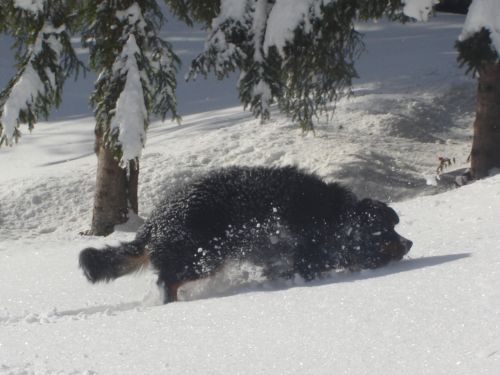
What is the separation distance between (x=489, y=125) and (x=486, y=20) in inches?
68.3

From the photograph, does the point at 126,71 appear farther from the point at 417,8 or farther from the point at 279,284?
the point at 279,284

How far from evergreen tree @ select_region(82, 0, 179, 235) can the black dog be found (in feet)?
9.03

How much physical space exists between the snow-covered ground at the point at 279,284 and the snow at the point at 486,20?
145 centimetres

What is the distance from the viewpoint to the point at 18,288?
20.1 feet

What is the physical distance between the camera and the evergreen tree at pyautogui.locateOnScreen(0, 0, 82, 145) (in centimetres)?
865

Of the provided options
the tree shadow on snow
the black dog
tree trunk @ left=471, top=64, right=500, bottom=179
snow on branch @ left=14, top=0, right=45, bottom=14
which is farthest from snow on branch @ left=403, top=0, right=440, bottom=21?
snow on branch @ left=14, top=0, right=45, bottom=14

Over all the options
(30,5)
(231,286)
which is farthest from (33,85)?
(231,286)

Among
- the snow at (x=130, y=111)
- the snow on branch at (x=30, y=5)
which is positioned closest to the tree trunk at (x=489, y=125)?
the snow at (x=130, y=111)

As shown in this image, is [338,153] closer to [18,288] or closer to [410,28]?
[18,288]

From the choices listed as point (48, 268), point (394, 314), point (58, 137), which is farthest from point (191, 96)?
point (394, 314)

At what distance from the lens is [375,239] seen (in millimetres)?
5402

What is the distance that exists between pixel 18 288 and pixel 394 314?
10.5ft

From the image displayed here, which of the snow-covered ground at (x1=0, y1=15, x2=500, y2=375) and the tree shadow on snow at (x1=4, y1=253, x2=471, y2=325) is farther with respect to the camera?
the tree shadow on snow at (x1=4, y1=253, x2=471, y2=325)

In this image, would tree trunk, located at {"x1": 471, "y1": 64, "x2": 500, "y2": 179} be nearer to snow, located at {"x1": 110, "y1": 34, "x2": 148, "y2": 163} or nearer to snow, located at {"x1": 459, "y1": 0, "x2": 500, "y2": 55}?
snow, located at {"x1": 459, "y1": 0, "x2": 500, "y2": 55}
